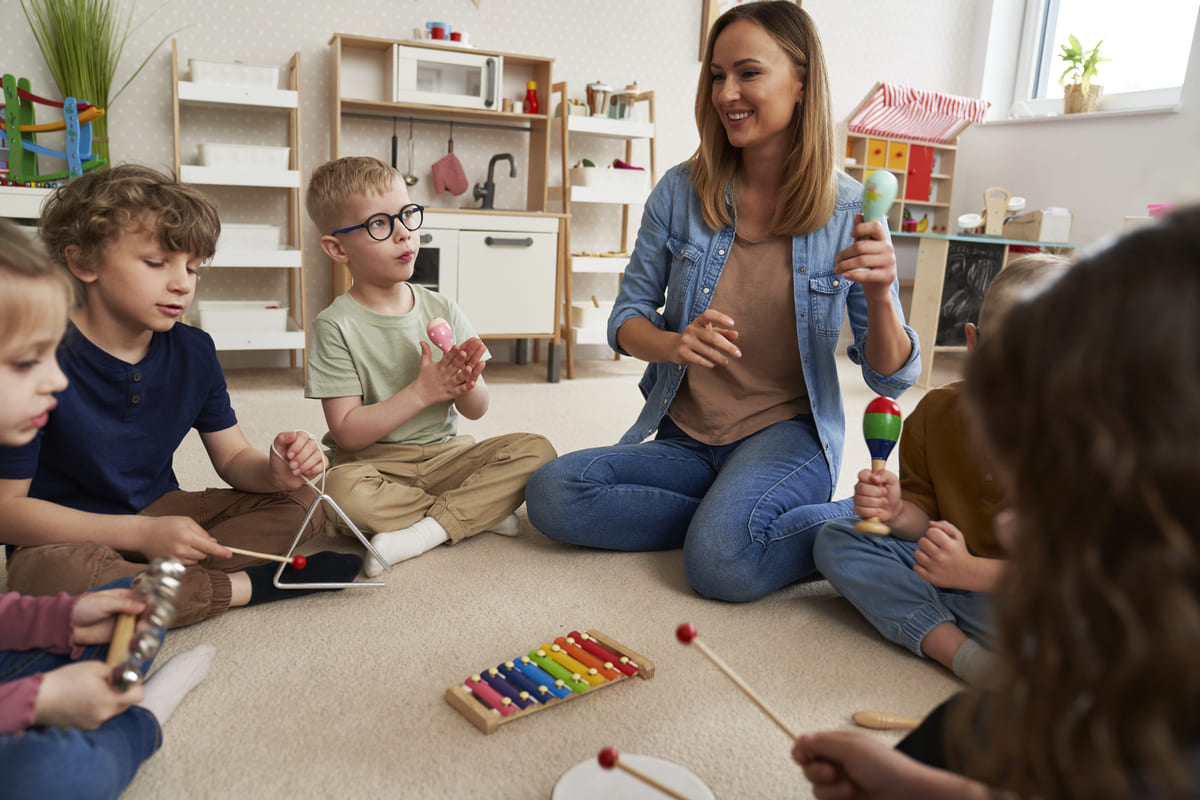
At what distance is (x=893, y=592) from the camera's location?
1.28 m

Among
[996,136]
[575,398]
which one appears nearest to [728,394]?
[575,398]

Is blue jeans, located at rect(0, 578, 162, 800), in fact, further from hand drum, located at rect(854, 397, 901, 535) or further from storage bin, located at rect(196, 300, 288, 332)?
storage bin, located at rect(196, 300, 288, 332)

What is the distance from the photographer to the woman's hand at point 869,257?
132cm

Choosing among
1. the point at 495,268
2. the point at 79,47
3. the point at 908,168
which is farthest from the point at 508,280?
the point at 908,168

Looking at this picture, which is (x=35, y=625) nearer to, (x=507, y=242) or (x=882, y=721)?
(x=882, y=721)

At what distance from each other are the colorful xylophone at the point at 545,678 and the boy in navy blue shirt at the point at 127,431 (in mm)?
393

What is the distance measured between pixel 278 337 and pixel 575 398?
1014 mm

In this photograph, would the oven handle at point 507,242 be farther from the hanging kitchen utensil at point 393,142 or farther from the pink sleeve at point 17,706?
the pink sleeve at point 17,706

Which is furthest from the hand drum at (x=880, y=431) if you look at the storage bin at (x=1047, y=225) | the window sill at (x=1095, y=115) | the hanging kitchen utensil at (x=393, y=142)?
the window sill at (x=1095, y=115)

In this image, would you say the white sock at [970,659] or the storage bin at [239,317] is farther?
the storage bin at [239,317]

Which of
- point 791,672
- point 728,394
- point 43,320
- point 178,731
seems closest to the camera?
point 43,320

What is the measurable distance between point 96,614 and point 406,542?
59 centimetres

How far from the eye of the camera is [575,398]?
Answer: 298 cm

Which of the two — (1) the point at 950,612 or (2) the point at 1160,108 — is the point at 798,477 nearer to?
(1) the point at 950,612
